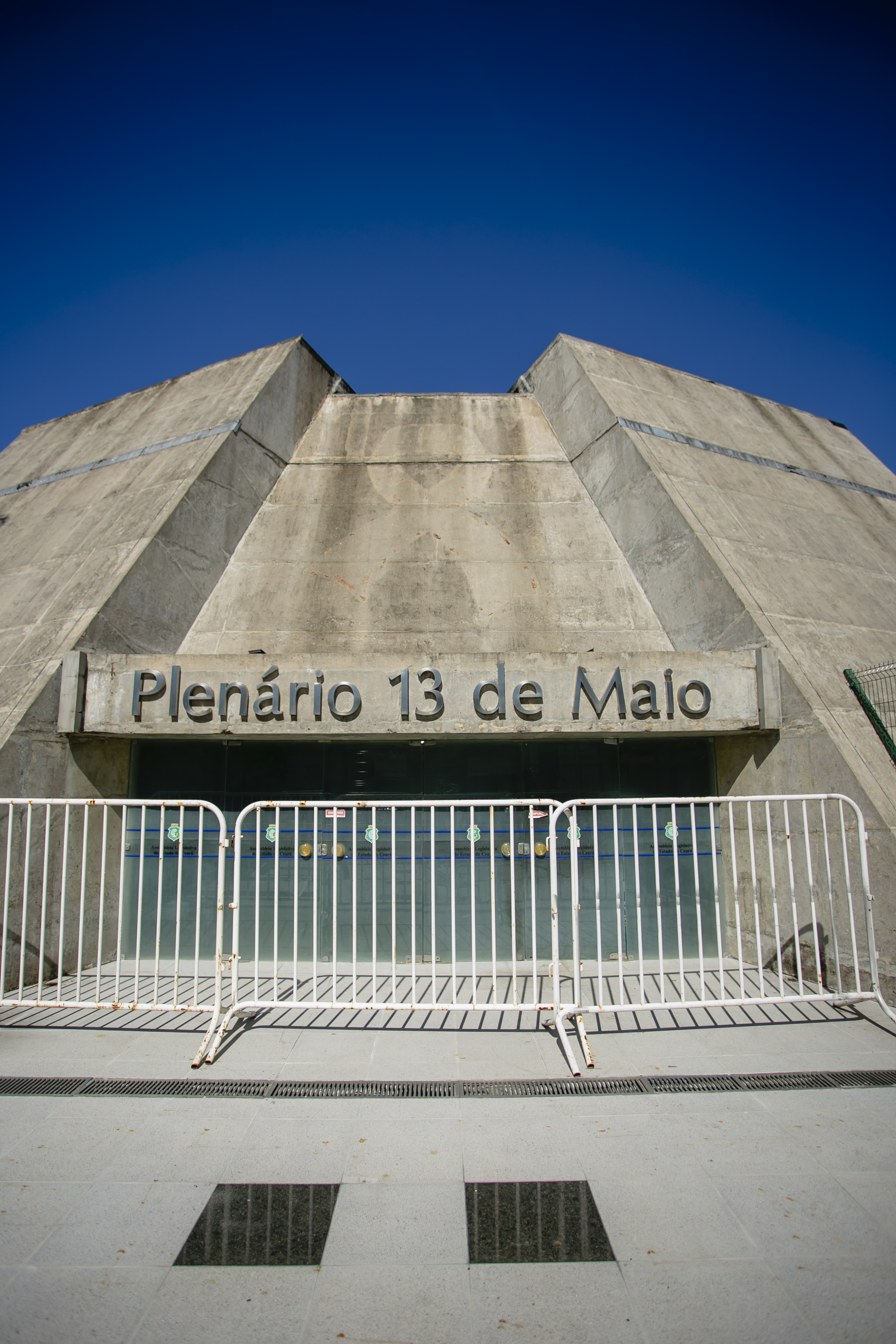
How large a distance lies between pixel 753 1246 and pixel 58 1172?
11.0 feet

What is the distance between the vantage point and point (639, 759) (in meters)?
7.77

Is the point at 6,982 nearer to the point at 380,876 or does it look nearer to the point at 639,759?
the point at 380,876

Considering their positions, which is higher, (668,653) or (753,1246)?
(668,653)

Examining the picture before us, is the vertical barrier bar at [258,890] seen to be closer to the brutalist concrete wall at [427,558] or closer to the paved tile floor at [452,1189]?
the paved tile floor at [452,1189]

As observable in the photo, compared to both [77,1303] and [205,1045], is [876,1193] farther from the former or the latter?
[205,1045]

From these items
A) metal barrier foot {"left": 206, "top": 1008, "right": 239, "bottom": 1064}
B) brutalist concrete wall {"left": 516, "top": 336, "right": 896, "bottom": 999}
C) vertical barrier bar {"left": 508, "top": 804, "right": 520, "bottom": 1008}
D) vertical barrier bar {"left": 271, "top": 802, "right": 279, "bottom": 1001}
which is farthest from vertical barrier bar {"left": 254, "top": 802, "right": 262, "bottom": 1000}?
brutalist concrete wall {"left": 516, "top": 336, "right": 896, "bottom": 999}

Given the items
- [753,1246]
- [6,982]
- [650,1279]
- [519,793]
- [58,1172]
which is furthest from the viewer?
[519,793]

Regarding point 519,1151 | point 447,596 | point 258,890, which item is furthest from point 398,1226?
point 447,596

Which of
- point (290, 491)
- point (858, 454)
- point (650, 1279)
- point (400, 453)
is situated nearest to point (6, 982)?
point (650, 1279)

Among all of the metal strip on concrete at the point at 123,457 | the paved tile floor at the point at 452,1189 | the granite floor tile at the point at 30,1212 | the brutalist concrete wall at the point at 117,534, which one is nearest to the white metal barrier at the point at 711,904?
the paved tile floor at the point at 452,1189

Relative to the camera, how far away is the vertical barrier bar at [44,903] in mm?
5613

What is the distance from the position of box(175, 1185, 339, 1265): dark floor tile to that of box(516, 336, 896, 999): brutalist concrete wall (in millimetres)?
5294

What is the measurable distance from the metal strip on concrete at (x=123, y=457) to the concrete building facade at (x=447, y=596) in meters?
0.08

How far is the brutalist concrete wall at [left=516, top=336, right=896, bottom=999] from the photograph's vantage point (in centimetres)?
670
